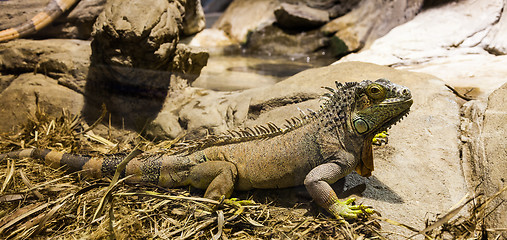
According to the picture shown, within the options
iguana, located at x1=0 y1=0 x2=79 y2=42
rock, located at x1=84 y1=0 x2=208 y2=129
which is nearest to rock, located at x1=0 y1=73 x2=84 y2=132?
rock, located at x1=84 y1=0 x2=208 y2=129

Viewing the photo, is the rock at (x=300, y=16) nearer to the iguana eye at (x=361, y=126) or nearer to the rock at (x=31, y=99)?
the rock at (x=31, y=99)

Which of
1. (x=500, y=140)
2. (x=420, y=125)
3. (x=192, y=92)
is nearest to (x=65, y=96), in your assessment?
(x=192, y=92)

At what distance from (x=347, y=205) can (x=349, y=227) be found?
196 mm

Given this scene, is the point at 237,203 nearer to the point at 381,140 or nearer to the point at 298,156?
the point at 298,156

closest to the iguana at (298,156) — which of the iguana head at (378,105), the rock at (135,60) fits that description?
the iguana head at (378,105)

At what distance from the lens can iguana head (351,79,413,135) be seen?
109 inches

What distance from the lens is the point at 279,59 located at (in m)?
8.99

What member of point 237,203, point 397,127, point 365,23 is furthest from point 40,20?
point 365,23

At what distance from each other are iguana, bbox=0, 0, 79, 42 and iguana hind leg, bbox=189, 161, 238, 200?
115 inches

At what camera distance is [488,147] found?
3.06m

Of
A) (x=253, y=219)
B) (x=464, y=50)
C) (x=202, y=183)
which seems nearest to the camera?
(x=253, y=219)

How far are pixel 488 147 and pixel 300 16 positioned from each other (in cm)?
795

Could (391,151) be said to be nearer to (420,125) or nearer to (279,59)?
(420,125)

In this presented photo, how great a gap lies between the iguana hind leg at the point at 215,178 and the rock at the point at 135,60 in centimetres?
191
